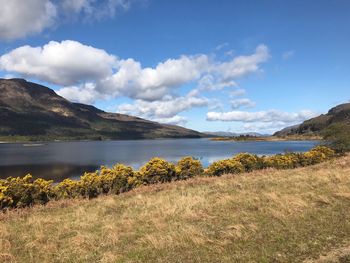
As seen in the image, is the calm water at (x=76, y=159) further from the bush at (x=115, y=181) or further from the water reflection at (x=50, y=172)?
the bush at (x=115, y=181)

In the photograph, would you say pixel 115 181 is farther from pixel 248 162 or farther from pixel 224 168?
pixel 248 162

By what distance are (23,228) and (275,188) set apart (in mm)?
13612

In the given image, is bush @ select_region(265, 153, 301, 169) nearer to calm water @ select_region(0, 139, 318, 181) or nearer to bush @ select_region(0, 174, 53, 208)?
bush @ select_region(0, 174, 53, 208)

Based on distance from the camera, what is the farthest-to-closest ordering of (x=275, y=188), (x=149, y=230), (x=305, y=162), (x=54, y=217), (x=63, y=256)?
(x=305, y=162) → (x=275, y=188) → (x=54, y=217) → (x=149, y=230) → (x=63, y=256)

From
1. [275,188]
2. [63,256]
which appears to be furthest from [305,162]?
[63,256]

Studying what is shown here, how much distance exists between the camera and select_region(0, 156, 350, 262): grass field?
10.5m

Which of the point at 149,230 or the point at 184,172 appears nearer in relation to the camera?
the point at 149,230

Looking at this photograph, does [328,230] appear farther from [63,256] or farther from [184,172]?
[184,172]

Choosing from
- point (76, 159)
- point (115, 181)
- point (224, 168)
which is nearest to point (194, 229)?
point (115, 181)

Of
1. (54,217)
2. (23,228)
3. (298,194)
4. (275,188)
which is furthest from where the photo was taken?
(275,188)

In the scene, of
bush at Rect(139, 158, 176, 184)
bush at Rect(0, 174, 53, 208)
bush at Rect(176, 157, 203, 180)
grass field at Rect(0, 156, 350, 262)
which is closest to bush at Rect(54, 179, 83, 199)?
bush at Rect(0, 174, 53, 208)

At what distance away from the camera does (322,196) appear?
672 inches

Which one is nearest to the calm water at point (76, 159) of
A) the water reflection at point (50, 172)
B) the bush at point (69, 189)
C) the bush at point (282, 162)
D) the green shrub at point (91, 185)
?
the water reflection at point (50, 172)

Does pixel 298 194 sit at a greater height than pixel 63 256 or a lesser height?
greater
